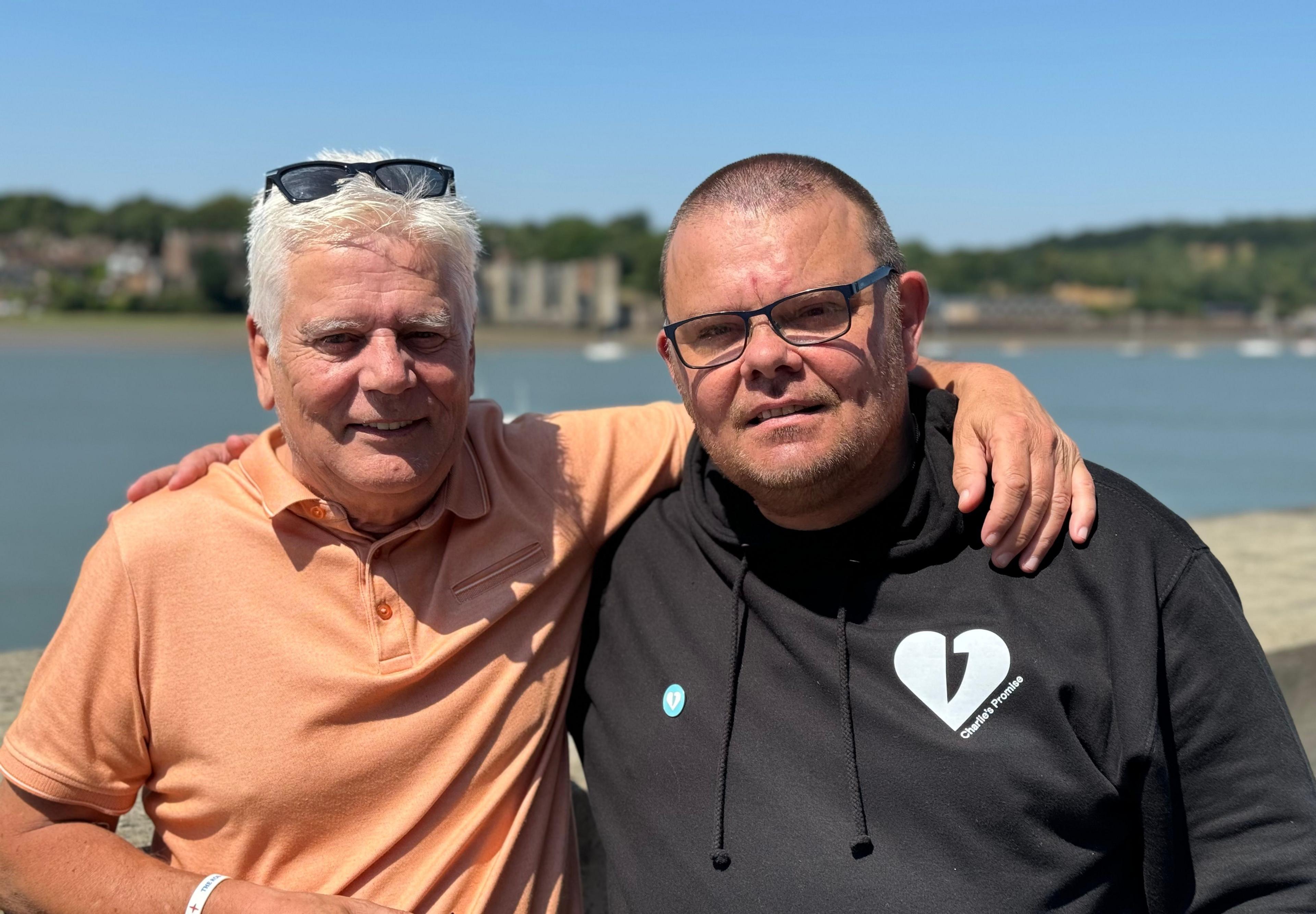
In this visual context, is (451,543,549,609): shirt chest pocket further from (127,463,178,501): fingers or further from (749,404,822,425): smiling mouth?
(127,463,178,501): fingers

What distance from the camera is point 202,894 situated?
81.4 inches

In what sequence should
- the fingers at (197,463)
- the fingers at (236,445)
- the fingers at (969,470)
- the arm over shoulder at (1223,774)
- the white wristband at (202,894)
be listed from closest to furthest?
1. the arm over shoulder at (1223,774)
2. the white wristband at (202,894)
3. the fingers at (969,470)
4. the fingers at (197,463)
5. the fingers at (236,445)

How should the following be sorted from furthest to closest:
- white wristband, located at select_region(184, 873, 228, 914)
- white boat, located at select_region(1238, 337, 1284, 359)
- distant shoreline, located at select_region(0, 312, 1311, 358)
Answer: white boat, located at select_region(1238, 337, 1284, 359)
distant shoreline, located at select_region(0, 312, 1311, 358)
white wristband, located at select_region(184, 873, 228, 914)

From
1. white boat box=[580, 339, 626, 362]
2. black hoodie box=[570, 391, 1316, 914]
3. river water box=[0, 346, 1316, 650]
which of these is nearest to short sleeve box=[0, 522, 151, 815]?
black hoodie box=[570, 391, 1316, 914]

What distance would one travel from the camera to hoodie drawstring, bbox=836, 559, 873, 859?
2.08 meters

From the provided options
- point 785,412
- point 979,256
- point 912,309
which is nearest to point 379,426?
point 785,412

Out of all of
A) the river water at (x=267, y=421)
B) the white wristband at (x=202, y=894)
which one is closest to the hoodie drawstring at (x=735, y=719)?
the white wristband at (x=202, y=894)

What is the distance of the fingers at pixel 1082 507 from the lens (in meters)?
2.12

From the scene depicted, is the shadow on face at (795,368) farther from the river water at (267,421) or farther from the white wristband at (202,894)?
the river water at (267,421)

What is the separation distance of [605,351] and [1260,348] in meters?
53.9

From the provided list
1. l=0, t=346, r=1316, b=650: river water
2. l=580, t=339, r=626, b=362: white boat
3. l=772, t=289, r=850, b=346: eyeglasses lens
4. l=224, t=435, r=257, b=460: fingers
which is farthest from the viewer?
l=580, t=339, r=626, b=362: white boat

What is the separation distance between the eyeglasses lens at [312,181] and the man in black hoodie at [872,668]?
698mm

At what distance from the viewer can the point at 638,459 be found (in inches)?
109

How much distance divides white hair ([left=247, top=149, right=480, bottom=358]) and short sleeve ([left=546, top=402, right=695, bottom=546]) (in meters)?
0.43
